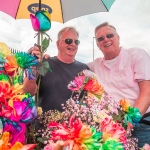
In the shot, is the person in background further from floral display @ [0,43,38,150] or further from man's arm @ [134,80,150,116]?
floral display @ [0,43,38,150]

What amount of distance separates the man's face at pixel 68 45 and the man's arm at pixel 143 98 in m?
0.68

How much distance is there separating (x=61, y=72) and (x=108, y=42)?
477 mm

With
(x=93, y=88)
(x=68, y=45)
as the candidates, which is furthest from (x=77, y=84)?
(x=68, y=45)

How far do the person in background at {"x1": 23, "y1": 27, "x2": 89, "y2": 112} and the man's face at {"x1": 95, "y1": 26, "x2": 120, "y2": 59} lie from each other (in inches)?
8.8

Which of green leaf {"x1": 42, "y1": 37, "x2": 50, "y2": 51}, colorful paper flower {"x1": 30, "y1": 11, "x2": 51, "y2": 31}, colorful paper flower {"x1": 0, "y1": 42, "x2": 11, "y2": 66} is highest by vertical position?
colorful paper flower {"x1": 30, "y1": 11, "x2": 51, "y2": 31}

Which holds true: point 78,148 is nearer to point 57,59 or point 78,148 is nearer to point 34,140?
point 34,140

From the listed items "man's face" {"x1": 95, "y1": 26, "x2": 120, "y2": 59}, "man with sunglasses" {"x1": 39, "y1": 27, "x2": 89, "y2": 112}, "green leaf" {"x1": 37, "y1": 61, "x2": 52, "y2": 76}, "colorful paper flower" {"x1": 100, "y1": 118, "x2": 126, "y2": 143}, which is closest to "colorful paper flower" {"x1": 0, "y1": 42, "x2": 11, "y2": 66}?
"green leaf" {"x1": 37, "y1": 61, "x2": 52, "y2": 76}

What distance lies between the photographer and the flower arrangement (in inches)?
28.3

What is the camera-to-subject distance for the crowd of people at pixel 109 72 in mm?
1922

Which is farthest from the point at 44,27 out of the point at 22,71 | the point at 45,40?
the point at 22,71

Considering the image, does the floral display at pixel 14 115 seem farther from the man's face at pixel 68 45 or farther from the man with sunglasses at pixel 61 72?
the man's face at pixel 68 45

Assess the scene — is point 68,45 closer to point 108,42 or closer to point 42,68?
point 108,42

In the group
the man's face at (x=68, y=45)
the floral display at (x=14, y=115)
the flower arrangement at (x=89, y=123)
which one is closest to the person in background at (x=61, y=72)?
the man's face at (x=68, y=45)

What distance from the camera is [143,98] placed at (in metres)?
1.86
